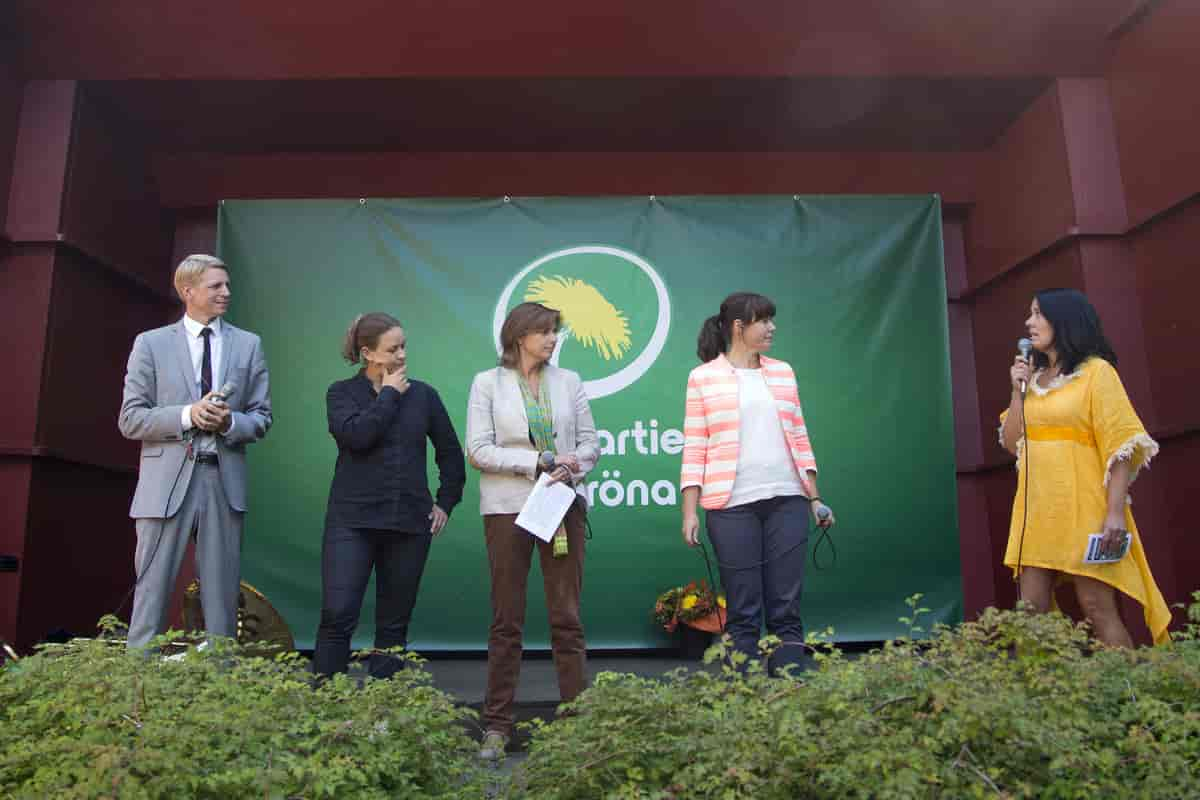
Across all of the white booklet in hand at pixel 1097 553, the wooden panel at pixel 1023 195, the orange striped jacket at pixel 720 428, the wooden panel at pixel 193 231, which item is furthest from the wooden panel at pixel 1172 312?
the wooden panel at pixel 193 231

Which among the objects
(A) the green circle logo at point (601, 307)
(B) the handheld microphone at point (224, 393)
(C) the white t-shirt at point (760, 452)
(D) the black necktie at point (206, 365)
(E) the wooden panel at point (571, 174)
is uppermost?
(E) the wooden panel at point (571, 174)

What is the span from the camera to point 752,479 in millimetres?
3031

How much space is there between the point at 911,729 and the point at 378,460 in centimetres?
197

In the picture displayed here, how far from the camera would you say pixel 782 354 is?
5.09 metres

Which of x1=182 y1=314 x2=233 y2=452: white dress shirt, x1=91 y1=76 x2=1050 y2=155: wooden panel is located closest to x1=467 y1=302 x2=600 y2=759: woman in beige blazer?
x1=182 y1=314 x2=233 y2=452: white dress shirt

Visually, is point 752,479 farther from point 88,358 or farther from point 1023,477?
point 88,358

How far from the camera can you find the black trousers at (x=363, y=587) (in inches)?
116

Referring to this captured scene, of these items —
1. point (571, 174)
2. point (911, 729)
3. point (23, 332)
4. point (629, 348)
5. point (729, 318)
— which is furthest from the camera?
point (571, 174)

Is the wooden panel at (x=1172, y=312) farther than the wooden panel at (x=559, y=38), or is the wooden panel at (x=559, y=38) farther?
the wooden panel at (x=559, y=38)

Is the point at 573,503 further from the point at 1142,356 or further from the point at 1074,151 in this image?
the point at 1074,151

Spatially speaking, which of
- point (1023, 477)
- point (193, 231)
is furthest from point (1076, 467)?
point (193, 231)

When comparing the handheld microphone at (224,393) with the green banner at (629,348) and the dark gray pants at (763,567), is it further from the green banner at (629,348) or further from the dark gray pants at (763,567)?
the green banner at (629,348)

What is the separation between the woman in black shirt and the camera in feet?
9.73

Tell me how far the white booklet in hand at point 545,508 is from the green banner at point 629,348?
193cm
